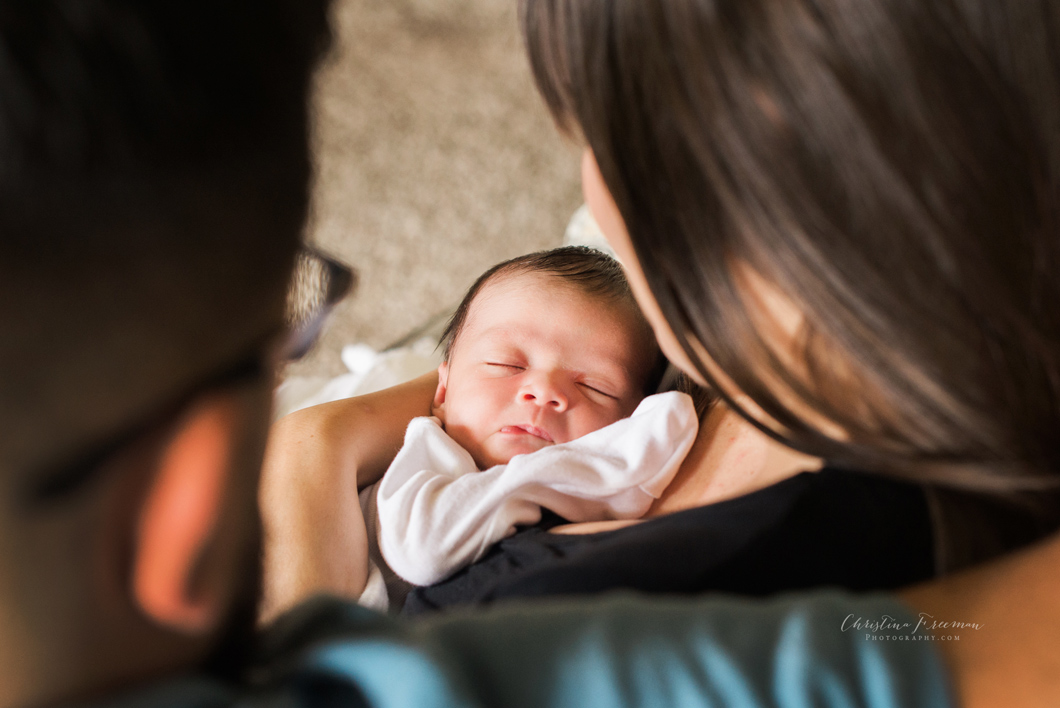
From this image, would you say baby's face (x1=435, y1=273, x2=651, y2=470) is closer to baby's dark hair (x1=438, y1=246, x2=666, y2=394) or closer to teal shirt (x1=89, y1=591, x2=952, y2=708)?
baby's dark hair (x1=438, y1=246, x2=666, y2=394)

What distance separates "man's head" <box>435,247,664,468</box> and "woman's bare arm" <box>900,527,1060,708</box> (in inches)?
20.1

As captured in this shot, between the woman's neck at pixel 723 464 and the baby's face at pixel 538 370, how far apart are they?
0.47 feet

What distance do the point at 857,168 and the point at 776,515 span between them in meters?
0.28

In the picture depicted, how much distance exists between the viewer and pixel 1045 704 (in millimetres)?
429

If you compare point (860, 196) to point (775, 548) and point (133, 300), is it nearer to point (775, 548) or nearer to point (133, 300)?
point (775, 548)

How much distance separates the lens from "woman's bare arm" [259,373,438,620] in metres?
0.81

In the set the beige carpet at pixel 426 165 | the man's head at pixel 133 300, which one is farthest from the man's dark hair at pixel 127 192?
the beige carpet at pixel 426 165

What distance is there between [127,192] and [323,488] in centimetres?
68

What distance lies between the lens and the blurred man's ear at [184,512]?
28 cm

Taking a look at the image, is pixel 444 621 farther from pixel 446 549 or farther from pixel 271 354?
pixel 446 549

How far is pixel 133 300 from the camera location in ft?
0.82

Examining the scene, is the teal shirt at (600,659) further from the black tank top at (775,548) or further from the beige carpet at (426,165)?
the beige carpet at (426,165)
